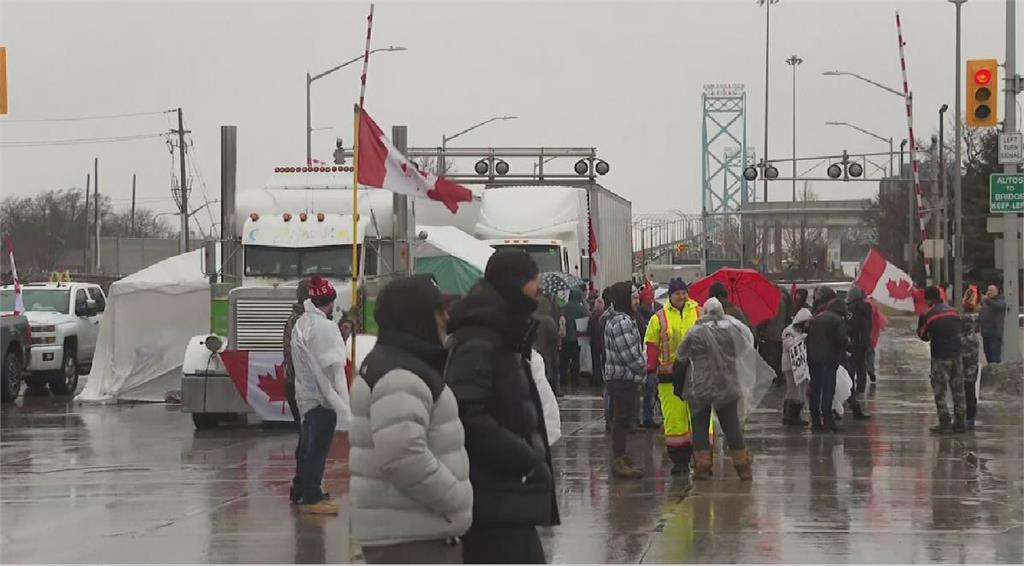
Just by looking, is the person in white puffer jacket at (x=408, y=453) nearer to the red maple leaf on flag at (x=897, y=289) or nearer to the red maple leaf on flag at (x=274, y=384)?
the red maple leaf on flag at (x=274, y=384)

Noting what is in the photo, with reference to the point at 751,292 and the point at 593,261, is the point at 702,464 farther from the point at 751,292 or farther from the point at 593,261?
the point at 593,261

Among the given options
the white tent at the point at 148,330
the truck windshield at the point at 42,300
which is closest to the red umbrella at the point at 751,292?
the white tent at the point at 148,330

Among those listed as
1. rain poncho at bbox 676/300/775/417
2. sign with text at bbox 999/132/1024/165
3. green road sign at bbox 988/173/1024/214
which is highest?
sign with text at bbox 999/132/1024/165

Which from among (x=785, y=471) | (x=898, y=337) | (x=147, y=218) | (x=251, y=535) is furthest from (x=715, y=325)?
(x=147, y=218)

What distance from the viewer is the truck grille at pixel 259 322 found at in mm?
19734

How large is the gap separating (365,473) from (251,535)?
527 centimetres

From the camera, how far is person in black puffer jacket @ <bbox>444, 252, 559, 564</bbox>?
20.0 feet

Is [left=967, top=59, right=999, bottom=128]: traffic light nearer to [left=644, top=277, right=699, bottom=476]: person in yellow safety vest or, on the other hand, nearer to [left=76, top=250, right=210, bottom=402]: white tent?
[left=644, top=277, right=699, bottom=476]: person in yellow safety vest

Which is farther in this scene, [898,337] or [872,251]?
[898,337]

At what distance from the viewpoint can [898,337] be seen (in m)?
46.4

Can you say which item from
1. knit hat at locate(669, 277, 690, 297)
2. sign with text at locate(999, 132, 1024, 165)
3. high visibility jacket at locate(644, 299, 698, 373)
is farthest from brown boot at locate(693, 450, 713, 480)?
sign with text at locate(999, 132, 1024, 165)

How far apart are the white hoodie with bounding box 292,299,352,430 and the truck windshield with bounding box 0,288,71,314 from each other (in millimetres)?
17127

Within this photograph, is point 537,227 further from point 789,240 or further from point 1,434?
point 789,240

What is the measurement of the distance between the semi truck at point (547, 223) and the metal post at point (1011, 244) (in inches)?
343
